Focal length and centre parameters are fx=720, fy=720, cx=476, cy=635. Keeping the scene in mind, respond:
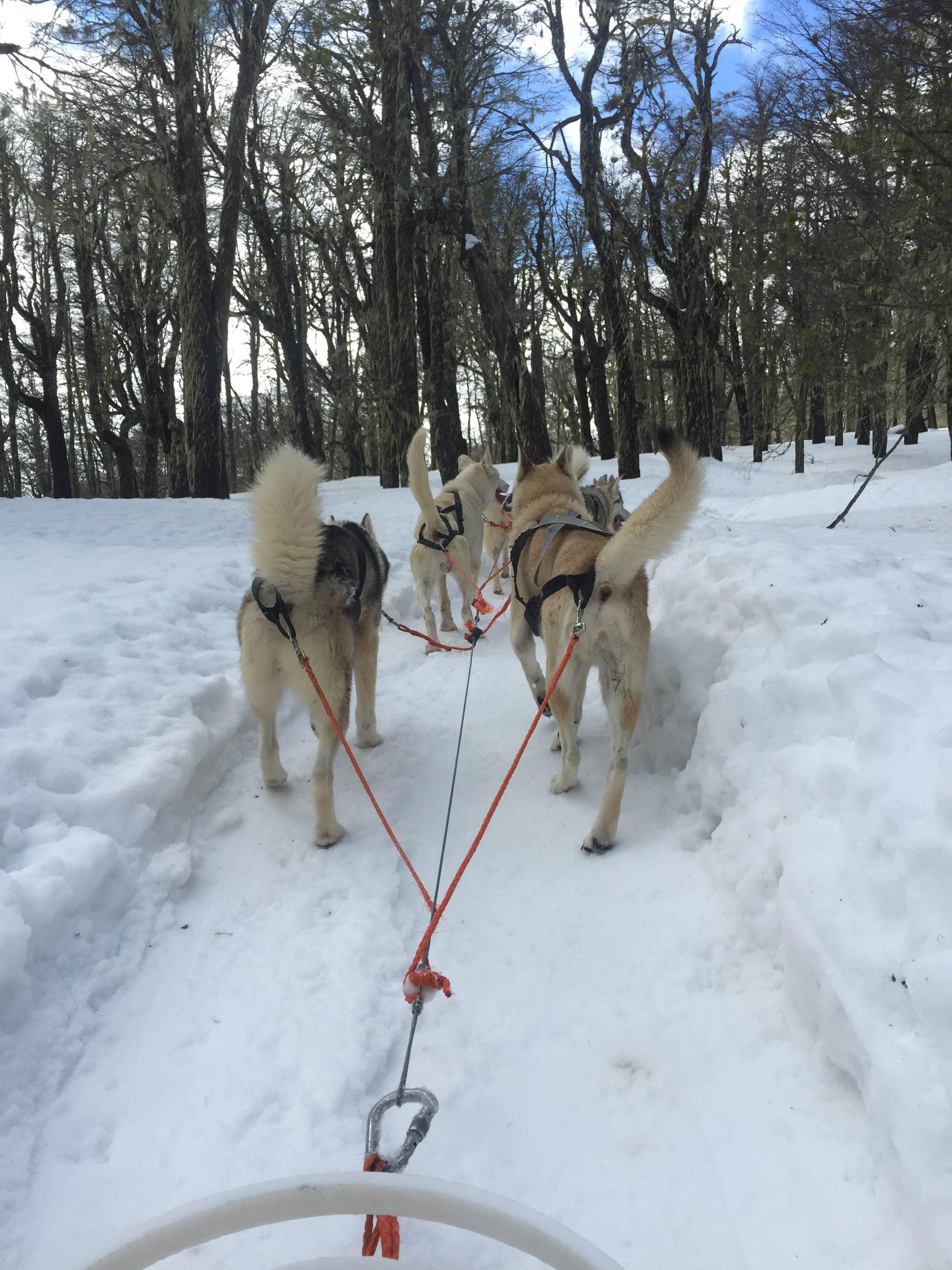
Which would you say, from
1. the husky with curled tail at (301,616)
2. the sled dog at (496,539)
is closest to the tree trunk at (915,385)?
the sled dog at (496,539)

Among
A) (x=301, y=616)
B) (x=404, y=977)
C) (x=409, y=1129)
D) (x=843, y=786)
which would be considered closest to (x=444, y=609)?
(x=301, y=616)

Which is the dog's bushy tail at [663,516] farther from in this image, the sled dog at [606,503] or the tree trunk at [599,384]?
the tree trunk at [599,384]

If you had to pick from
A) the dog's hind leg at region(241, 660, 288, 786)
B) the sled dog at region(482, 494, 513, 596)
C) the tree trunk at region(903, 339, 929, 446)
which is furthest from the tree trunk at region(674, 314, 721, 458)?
the dog's hind leg at region(241, 660, 288, 786)

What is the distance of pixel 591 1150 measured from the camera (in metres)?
2.03

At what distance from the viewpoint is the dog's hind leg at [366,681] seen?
4.45 metres

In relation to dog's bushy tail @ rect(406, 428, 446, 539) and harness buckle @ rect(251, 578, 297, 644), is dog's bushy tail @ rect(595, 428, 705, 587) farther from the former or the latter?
dog's bushy tail @ rect(406, 428, 446, 539)

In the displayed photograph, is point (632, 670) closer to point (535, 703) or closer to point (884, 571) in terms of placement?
point (535, 703)

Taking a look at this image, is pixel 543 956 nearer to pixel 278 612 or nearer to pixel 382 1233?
pixel 382 1233

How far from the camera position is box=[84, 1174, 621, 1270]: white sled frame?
3.48 ft

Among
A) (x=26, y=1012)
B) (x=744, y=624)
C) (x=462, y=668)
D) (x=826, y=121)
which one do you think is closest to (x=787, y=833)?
(x=744, y=624)

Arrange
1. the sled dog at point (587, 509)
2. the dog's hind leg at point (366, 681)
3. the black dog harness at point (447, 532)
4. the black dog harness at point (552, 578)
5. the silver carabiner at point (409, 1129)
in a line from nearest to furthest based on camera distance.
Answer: the silver carabiner at point (409, 1129) < the black dog harness at point (552, 578) < the dog's hind leg at point (366, 681) < the sled dog at point (587, 509) < the black dog harness at point (447, 532)

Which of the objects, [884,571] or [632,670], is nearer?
[632,670]

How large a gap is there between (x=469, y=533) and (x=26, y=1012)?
6.19 m

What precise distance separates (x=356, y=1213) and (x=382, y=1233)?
20.7 inches
